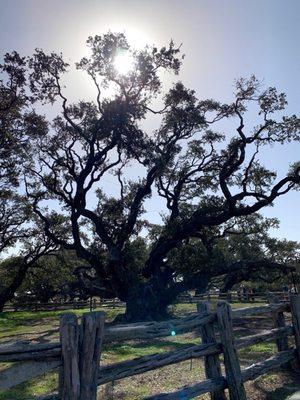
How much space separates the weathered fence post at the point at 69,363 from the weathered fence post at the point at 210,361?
9.92 ft

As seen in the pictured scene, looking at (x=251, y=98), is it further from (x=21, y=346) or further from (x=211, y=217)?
(x=21, y=346)

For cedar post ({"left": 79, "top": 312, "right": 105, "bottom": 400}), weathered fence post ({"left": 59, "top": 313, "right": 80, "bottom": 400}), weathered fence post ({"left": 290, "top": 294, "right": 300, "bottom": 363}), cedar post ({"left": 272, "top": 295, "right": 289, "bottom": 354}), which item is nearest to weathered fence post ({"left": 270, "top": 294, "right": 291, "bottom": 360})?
cedar post ({"left": 272, "top": 295, "right": 289, "bottom": 354})

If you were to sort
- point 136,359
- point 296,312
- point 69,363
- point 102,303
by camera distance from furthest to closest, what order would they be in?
point 102,303
point 296,312
point 136,359
point 69,363

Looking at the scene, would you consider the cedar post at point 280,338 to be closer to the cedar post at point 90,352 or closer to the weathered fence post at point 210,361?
the weathered fence post at point 210,361

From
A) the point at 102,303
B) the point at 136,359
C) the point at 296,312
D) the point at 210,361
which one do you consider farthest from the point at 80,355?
the point at 102,303

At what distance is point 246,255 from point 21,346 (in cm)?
3582

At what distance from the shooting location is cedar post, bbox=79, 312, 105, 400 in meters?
4.93

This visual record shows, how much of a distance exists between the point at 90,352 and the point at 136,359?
4.24ft

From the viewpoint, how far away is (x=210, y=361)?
7.04 metres

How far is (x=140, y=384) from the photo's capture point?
8414mm

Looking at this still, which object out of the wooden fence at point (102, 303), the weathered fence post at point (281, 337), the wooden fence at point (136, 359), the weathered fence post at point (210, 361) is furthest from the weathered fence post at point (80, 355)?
the wooden fence at point (102, 303)

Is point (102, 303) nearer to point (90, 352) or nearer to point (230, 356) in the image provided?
point (230, 356)

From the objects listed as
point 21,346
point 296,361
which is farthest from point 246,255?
point 21,346

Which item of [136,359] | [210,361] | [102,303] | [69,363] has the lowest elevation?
[210,361]
